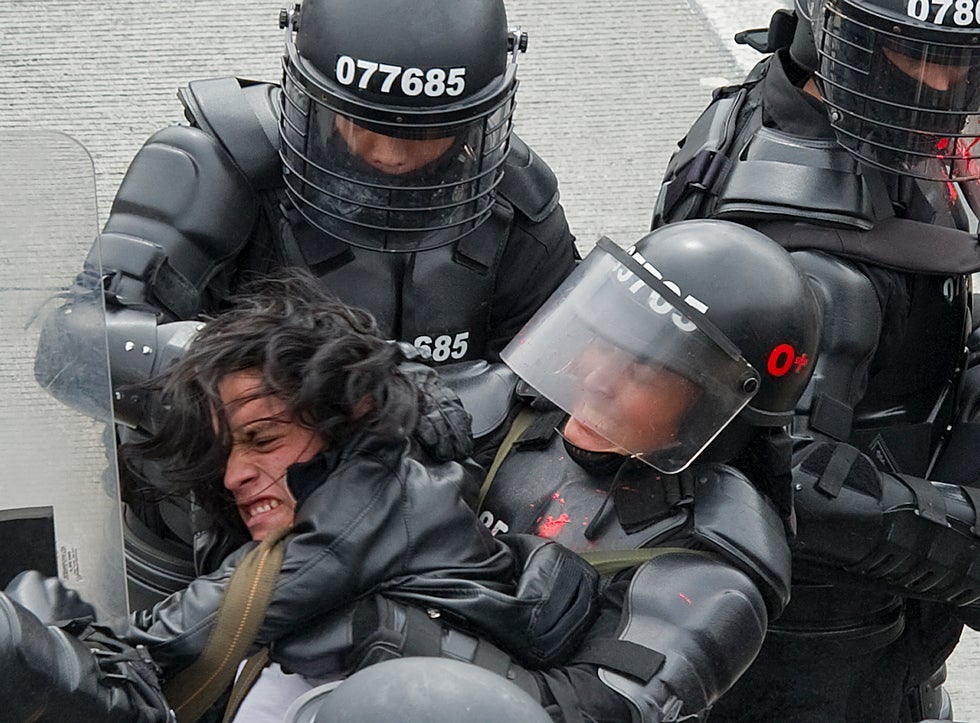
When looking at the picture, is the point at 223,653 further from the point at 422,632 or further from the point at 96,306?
the point at 96,306

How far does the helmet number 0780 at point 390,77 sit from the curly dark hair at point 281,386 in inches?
21.4

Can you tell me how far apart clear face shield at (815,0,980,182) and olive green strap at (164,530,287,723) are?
1370mm

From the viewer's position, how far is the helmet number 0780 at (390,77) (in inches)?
104

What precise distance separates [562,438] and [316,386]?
55 centimetres

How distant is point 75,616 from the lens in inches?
68.4

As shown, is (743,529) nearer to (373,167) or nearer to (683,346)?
(683,346)

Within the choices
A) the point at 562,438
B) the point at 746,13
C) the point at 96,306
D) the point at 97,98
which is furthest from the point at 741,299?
the point at 746,13

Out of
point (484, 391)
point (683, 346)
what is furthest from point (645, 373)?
point (484, 391)

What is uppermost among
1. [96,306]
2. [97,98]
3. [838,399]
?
[96,306]

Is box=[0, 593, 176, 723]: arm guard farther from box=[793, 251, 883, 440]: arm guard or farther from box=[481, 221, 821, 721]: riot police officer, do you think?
box=[793, 251, 883, 440]: arm guard

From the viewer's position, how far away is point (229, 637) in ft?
6.12

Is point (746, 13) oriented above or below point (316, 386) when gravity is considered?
below

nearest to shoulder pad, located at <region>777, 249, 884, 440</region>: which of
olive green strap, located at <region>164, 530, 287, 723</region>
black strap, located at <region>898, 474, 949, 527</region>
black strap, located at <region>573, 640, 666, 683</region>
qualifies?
black strap, located at <region>898, 474, 949, 527</region>

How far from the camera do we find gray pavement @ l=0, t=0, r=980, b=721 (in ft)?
17.0
